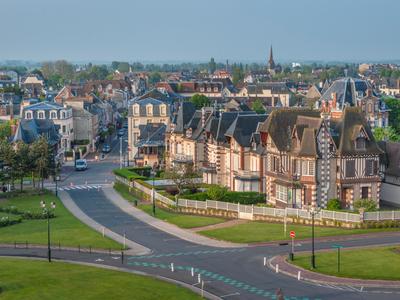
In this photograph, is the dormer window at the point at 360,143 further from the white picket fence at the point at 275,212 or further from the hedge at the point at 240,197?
the hedge at the point at 240,197

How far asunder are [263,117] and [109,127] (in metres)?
88.6

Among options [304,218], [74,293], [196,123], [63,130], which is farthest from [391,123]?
[74,293]

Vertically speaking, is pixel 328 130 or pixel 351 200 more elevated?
pixel 328 130

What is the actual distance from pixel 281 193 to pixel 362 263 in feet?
73.9

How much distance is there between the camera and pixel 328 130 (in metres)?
72.8

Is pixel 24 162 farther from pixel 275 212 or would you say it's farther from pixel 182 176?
pixel 275 212

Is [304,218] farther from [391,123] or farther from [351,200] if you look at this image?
[391,123]

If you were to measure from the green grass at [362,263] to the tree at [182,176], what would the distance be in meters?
32.3

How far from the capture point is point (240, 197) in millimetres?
78938

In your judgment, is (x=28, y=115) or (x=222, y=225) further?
(x=28, y=115)

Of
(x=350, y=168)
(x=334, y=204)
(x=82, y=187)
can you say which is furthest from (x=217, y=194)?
(x=82, y=187)

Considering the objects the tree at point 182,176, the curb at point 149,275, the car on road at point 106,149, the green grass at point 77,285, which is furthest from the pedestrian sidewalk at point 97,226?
the car on road at point 106,149

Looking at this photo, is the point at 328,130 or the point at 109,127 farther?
the point at 109,127

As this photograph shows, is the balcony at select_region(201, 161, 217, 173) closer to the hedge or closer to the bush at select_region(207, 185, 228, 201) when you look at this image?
the hedge
